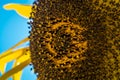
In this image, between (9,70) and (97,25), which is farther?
(9,70)

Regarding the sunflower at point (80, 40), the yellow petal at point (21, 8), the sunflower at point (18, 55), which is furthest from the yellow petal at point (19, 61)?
the sunflower at point (80, 40)

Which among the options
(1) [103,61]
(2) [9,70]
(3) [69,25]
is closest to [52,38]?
(3) [69,25]

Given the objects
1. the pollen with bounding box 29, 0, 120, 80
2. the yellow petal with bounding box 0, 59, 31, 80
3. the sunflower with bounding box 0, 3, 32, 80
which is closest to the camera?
the pollen with bounding box 29, 0, 120, 80

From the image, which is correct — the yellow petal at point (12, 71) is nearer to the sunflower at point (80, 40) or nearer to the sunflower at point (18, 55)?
the sunflower at point (18, 55)

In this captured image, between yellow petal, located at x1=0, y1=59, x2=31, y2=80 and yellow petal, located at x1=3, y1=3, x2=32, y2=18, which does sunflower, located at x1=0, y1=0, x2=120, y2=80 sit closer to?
yellow petal, located at x1=0, y1=59, x2=31, y2=80

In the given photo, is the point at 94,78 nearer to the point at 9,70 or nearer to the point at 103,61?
the point at 103,61

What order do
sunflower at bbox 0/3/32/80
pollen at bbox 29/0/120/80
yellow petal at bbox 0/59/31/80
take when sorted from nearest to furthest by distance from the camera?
pollen at bbox 29/0/120/80, yellow petal at bbox 0/59/31/80, sunflower at bbox 0/3/32/80

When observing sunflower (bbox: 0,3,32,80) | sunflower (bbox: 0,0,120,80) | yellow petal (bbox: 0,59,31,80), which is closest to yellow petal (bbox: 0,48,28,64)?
sunflower (bbox: 0,3,32,80)

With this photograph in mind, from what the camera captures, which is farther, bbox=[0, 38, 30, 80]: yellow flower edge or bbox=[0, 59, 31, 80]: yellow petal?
bbox=[0, 38, 30, 80]: yellow flower edge
